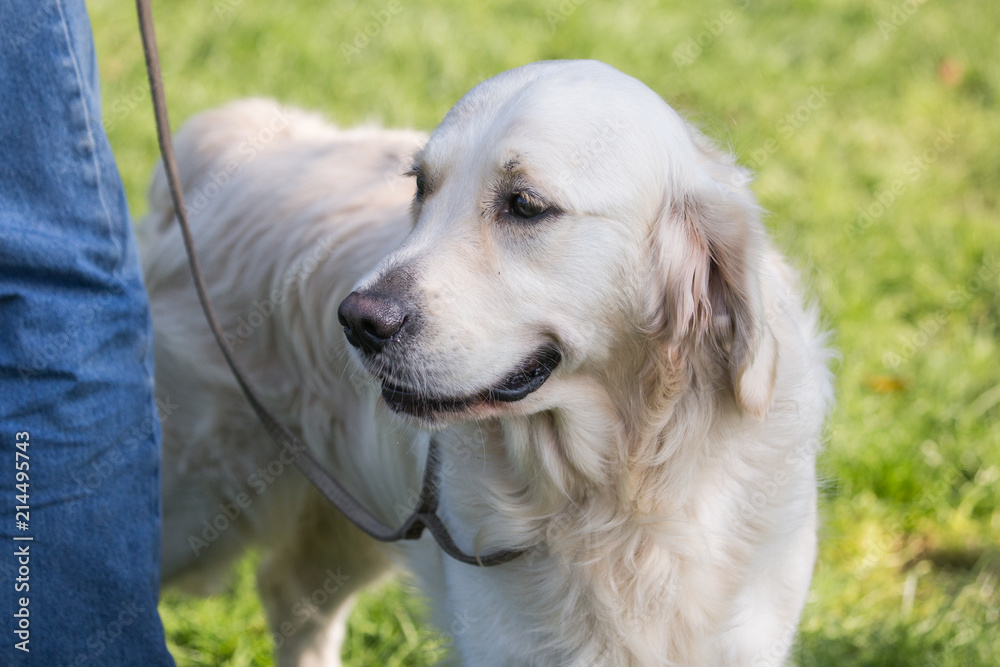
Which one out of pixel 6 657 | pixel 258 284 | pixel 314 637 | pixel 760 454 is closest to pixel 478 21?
pixel 258 284

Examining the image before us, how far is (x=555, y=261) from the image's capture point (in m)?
1.94

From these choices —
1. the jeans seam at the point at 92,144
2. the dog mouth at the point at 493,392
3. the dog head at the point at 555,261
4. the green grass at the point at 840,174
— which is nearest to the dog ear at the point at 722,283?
the dog head at the point at 555,261

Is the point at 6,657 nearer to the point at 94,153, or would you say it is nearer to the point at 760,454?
the point at 94,153

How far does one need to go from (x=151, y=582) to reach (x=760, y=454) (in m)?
1.37

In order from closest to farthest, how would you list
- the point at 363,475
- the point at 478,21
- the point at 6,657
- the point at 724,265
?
the point at 6,657 < the point at 724,265 < the point at 363,475 < the point at 478,21

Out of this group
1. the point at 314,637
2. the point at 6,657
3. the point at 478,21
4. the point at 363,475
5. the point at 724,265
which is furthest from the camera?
the point at 478,21

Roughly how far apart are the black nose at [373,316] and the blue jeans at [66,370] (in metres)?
0.49

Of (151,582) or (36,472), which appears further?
(151,582)

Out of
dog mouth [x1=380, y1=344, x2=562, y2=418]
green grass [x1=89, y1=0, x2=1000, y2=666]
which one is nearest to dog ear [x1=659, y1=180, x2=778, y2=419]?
dog mouth [x1=380, y1=344, x2=562, y2=418]

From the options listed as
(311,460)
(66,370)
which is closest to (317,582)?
(311,460)

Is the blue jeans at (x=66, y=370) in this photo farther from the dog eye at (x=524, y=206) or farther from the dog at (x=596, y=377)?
the dog eye at (x=524, y=206)

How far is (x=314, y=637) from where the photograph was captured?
3088 millimetres

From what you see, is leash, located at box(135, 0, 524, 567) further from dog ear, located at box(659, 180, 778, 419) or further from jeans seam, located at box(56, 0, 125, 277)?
dog ear, located at box(659, 180, 778, 419)

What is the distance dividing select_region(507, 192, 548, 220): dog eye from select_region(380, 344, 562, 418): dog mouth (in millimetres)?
Answer: 266
